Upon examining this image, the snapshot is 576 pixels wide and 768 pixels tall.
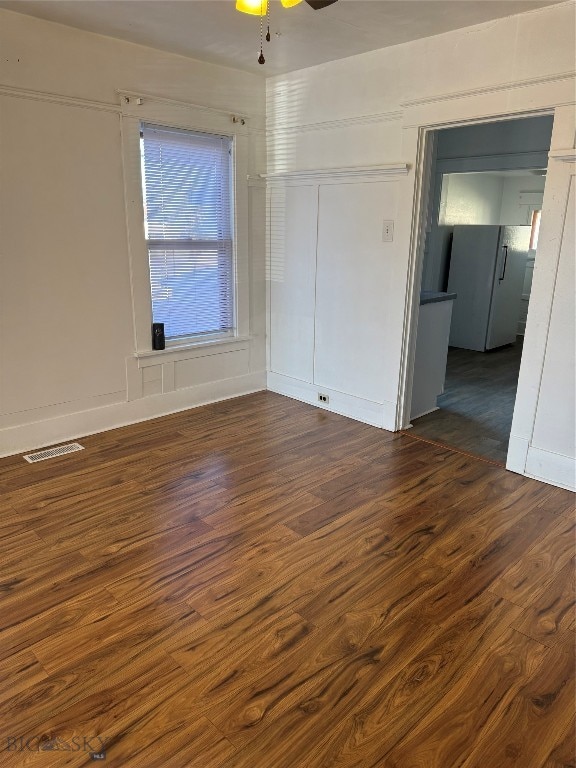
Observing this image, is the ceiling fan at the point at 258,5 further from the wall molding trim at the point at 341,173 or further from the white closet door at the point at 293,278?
the white closet door at the point at 293,278

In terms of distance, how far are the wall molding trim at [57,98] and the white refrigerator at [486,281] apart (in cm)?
458

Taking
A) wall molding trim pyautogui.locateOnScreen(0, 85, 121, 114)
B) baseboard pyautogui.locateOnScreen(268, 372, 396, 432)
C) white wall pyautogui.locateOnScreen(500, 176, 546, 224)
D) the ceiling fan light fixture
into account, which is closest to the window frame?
wall molding trim pyautogui.locateOnScreen(0, 85, 121, 114)

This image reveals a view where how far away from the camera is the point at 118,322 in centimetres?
365

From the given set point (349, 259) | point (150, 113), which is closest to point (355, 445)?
point (349, 259)

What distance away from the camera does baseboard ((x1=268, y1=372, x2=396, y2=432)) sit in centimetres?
383

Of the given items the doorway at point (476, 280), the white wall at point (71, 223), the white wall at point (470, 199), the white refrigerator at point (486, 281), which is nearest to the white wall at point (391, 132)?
the doorway at point (476, 280)

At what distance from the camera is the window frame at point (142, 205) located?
3.45 metres

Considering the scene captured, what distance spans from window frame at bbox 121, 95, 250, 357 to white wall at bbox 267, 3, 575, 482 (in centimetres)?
29

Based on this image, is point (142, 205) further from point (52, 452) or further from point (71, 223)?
point (52, 452)

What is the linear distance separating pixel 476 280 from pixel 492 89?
373cm

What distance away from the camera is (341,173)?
12.2ft

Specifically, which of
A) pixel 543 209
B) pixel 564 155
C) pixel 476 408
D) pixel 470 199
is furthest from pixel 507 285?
pixel 564 155

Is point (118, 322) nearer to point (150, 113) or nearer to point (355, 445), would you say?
point (150, 113)

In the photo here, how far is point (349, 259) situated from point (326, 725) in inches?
119
